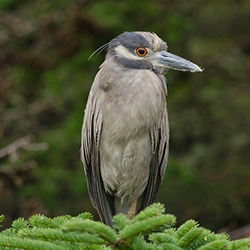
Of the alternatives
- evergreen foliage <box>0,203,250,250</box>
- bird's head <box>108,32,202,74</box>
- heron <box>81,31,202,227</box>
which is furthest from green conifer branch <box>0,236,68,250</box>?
bird's head <box>108,32,202,74</box>

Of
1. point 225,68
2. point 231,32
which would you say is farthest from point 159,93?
point 231,32

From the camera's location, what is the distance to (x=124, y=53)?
4352 millimetres

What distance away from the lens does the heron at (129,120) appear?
4285 mm

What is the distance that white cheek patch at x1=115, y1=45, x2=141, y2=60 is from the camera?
4.33 m

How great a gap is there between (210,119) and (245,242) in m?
5.79

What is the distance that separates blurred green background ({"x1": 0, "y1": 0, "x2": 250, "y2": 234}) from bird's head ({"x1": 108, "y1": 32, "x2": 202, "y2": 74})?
1.93m

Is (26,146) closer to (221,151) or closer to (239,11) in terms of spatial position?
(221,151)

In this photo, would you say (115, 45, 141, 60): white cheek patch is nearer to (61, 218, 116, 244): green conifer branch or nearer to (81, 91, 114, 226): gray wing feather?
(81, 91, 114, 226): gray wing feather

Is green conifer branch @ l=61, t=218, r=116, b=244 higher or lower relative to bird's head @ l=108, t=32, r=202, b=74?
lower

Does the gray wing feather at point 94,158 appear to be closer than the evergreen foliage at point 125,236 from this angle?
No

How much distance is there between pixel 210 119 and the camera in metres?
7.92

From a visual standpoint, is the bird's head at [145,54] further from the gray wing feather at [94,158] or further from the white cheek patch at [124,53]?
the gray wing feather at [94,158]

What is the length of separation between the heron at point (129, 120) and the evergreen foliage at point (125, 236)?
6.55 ft

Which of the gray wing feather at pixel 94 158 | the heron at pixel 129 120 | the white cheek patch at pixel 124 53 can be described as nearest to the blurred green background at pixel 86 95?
the gray wing feather at pixel 94 158
